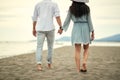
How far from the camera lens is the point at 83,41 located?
7934 mm

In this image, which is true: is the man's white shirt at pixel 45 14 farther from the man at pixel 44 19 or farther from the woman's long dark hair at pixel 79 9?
the woman's long dark hair at pixel 79 9

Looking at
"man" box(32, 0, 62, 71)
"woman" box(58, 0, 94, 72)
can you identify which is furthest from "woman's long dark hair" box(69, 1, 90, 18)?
"man" box(32, 0, 62, 71)

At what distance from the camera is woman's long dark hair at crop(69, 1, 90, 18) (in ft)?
25.8

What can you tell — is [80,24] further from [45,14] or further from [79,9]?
[45,14]

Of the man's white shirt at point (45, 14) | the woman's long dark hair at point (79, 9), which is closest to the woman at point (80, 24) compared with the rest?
the woman's long dark hair at point (79, 9)

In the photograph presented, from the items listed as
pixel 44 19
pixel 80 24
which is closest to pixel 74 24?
pixel 80 24

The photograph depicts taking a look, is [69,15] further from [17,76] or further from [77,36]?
[17,76]

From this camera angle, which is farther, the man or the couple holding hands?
the man

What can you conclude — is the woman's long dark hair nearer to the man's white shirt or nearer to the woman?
the woman

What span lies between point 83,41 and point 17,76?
1.80 m

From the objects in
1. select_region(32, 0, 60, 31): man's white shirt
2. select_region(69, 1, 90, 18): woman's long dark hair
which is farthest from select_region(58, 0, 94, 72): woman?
select_region(32, 0, 60, 31): man's white shirt

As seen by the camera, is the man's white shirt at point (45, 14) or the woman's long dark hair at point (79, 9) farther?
the man's white shirt at point (45, 14)

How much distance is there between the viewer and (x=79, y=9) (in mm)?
7918

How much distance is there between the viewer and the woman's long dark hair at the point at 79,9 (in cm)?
788
